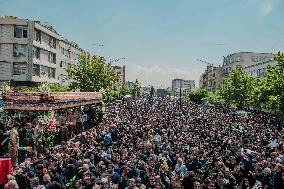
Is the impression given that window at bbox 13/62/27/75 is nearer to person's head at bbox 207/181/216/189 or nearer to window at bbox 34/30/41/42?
window at bbox 34/30/41/42

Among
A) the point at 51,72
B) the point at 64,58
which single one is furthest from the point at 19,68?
the point at 64,58

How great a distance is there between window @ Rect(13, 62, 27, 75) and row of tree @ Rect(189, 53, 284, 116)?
32.7m

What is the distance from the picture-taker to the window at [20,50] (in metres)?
59.2

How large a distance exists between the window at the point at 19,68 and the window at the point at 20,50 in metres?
1.28

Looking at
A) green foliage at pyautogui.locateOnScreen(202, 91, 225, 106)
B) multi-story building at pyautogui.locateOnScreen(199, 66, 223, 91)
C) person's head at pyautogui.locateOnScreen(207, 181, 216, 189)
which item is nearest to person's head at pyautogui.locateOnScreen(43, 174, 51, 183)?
person's head at pyautogui.locateOnScreen(207, 181, 216, 189)

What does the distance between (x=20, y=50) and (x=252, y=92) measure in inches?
1420

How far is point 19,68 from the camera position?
59875mm

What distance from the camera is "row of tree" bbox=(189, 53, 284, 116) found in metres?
41.7

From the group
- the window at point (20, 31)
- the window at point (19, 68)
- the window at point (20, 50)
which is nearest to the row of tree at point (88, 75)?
the window at point (19, 68)

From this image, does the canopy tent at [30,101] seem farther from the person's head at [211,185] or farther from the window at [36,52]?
the window at [36,52]

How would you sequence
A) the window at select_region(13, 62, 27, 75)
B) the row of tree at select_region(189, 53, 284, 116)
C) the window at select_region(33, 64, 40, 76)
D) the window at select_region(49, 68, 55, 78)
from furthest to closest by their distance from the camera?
the window at select_region(49, 68, 55, 78)
the window at select_region(33, 64, 40, 76)
the window at select_region(13, 62, 27, 75)
the row of tree at select_region(189, 53, 284, 116)

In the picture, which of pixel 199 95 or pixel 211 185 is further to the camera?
pixel 199 95

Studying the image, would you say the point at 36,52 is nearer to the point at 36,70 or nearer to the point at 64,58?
the point at 36,70

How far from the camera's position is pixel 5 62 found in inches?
2319
